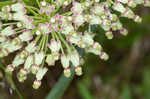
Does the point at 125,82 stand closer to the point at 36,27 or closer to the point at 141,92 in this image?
the point at 141,92

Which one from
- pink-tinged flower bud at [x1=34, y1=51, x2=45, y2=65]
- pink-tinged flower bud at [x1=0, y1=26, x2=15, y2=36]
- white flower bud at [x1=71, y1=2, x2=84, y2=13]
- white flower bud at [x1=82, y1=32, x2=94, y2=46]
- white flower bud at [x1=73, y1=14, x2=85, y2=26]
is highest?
white flower bud at [x1=71, y1=2, x2=84, y2=13]

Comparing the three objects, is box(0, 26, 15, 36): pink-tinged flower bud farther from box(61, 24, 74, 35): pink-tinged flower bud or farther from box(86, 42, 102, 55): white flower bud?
box(86, 42, 102, 55): white flower bud

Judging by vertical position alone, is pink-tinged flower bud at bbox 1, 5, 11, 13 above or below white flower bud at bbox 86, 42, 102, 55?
above

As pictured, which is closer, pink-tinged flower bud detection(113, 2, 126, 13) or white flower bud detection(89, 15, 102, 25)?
white flower bud detection(89, 15, 102, 25)

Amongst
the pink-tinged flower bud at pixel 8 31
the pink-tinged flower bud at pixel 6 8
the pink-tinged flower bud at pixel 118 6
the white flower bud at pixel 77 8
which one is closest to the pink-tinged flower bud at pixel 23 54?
the pink-tinged flower bud at pixel 8 31

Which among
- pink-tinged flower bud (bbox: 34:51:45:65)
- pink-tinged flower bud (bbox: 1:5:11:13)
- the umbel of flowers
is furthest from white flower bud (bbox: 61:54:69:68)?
pink-tinged flower bud (bbox: 1:5:11:13)

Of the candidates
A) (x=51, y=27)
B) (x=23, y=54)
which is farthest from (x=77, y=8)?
(x=23, y=54)

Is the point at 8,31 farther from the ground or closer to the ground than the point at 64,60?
farther from the ground

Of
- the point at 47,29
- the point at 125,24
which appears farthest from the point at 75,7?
the point at 125,24

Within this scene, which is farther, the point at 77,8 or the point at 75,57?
the point at 75,57

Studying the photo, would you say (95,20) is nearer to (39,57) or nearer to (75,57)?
(75,57)

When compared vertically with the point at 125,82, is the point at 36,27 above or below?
above
